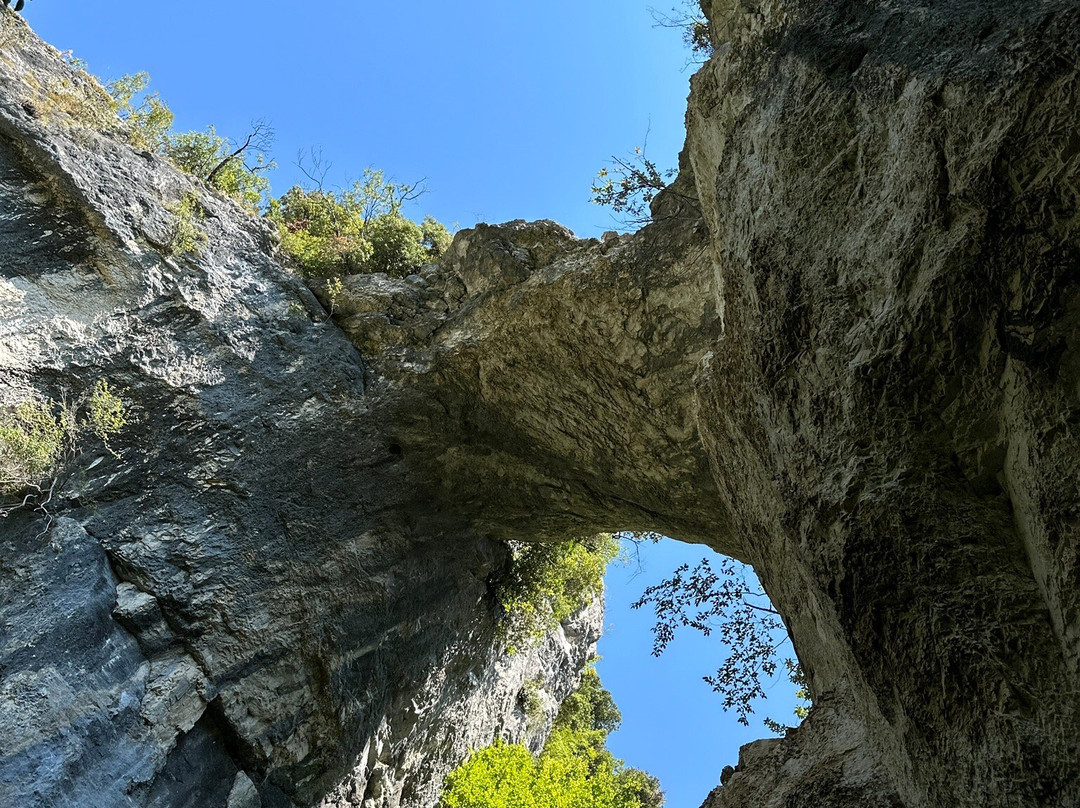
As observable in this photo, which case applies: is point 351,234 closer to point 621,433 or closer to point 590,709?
point 621,433

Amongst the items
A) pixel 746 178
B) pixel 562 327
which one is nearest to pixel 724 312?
pixel 746 178

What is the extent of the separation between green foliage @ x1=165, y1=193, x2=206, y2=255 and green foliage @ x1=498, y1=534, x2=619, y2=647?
5871 millimetres

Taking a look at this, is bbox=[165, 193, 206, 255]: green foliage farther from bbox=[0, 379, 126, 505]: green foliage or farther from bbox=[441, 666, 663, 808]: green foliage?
bbox=[441, 666, 663, 808]: green foliage

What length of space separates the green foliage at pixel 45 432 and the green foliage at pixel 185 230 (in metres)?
1.88

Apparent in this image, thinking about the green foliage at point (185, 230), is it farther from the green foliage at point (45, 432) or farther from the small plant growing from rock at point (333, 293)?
the green foliage at point (45, 432)

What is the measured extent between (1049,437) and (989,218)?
2.64ft

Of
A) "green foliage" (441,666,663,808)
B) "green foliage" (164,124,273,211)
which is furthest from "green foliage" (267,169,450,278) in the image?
"green foliage" (441,666,663,808)

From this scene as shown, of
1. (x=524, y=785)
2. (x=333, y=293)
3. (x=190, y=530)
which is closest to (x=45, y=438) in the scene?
(x=190, y=530)

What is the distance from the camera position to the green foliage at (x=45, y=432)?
21.5ft

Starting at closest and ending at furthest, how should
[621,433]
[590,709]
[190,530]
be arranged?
[190,530] → [621,433] → [590,709]

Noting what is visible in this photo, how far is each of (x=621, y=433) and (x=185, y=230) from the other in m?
5.32

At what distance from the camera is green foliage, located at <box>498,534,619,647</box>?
37.2ft

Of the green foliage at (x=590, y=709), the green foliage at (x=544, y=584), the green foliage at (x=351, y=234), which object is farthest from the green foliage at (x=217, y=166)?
the green foliage at (x=590, y=709)

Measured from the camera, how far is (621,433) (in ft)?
27.3
